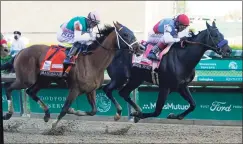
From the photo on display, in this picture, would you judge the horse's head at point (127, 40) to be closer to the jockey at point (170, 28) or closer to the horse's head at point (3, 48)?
the jockey at point (170, 28)

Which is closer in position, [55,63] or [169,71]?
[55,63]

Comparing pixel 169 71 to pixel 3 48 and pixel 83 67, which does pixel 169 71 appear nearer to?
pixel 83 67

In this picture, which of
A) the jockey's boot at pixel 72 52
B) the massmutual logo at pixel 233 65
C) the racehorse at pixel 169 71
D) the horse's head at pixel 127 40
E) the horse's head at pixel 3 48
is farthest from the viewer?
the massmutual logo at pixel 233 65

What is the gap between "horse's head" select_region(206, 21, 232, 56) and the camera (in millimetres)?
6035

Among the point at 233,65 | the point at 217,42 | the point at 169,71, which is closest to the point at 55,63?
the point at 169,71

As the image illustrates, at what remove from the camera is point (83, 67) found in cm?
654

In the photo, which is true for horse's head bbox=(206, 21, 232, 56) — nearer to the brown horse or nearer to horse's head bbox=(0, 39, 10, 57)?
the brown horse

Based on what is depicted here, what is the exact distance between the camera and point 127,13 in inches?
504

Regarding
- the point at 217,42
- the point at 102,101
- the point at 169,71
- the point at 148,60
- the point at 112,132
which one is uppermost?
the point at 217,42

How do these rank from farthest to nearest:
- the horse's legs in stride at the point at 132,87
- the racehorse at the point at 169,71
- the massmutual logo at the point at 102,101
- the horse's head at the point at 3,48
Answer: the massmutual logo at the point at 102,101 → the horse's head at the point at 3,48 → the horse's legs in stride at the point at 132,87 → the racehorse at the point at 169,71

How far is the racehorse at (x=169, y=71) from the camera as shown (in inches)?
256

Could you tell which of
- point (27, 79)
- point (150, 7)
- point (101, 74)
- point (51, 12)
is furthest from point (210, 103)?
point (150, 7)

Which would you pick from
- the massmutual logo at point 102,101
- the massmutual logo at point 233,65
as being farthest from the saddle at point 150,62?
the massmutual logo at point 233,65

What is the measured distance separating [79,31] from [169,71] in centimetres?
130
